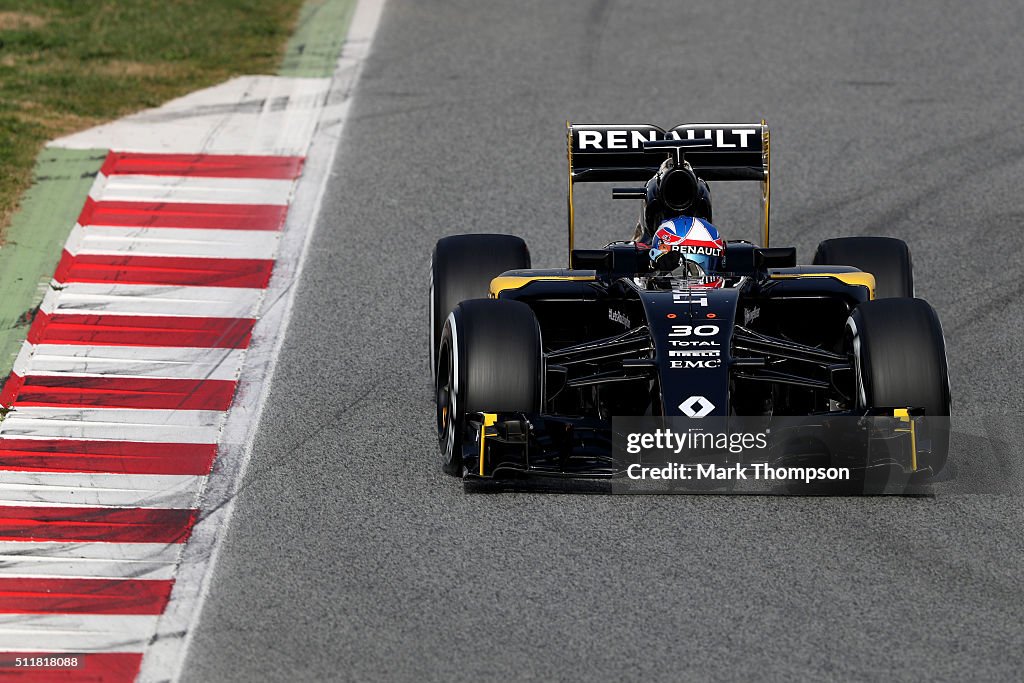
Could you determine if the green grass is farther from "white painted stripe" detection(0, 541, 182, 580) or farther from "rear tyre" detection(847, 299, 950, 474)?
"rear tyre" detection(847, 299, 950, 474)

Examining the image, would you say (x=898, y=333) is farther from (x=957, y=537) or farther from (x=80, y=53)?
(x=80, y=53)

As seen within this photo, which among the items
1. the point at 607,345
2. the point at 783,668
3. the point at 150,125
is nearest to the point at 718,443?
the point at 607,345

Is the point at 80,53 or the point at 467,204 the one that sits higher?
the point at 80,53

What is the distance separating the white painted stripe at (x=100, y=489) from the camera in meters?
9.27

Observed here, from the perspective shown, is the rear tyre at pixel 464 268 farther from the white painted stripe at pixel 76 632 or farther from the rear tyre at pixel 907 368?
the white painted stripe at pixel 76 632

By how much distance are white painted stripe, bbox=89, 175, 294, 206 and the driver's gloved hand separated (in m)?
5.03

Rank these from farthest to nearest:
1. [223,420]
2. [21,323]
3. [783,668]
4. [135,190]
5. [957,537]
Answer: [135,190] < [21,323] < [223,420] < [957,537] < [783,668]

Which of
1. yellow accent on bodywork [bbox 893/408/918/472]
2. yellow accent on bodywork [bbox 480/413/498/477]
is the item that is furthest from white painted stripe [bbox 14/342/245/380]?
yellow accent on bodywork [bbox 893/408/918/472]

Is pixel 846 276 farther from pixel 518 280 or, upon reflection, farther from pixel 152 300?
pixel 152 300

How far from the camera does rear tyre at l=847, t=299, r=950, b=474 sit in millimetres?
8719

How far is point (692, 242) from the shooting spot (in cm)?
1009

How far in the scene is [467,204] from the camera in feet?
47.0

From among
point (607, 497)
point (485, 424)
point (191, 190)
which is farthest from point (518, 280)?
point (191, 190)

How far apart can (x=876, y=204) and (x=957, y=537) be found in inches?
238
